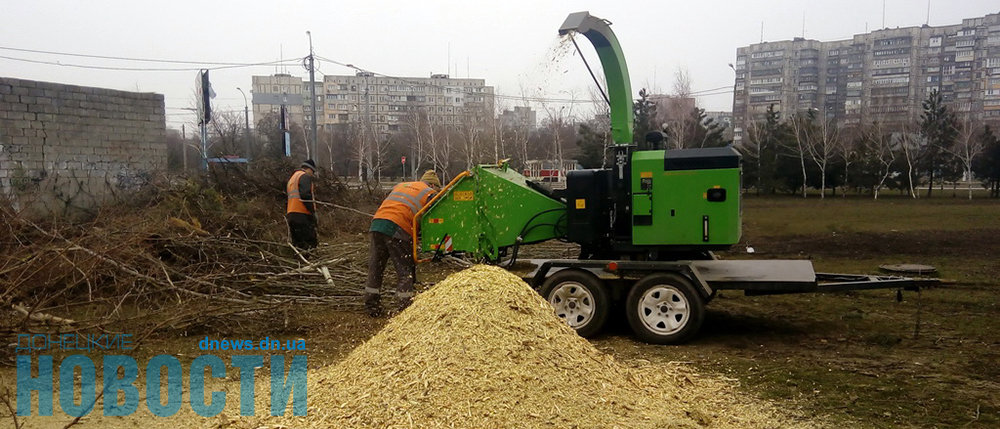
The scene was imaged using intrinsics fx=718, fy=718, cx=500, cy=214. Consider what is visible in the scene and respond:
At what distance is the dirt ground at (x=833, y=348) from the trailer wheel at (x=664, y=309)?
0.16 m

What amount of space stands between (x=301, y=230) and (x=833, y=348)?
722 cm

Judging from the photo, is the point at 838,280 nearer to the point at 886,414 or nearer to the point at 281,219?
the point at 886,414

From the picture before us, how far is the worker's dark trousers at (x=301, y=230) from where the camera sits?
1051 centimetres

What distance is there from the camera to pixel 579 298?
7488 mm

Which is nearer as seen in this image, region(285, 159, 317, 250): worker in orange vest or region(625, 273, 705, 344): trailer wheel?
region(625, 273, 705, 344): trailer wheel

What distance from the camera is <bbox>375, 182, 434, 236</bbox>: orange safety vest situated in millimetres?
8039

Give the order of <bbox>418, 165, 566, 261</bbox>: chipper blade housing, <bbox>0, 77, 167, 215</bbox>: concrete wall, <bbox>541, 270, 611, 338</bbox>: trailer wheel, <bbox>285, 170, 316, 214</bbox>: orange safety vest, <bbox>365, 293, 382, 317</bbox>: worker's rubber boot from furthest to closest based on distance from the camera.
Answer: <bbox>0, 77, 167, 215</bbox>: concrete wall
<bbox>285, 170, 316, 214</bbox>: orange safety vest
<bbox>365, 293, 382, 317</bbox>: worker's rubber boot
<bbox>418, 165, 566, 261</bbox>: chipper blade housing
<bbox>541, 270, 611, 338</bbox>: trailer wheel

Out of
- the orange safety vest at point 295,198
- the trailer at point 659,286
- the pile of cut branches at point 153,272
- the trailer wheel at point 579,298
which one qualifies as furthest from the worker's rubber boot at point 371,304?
the orange safety vest at point 295,198

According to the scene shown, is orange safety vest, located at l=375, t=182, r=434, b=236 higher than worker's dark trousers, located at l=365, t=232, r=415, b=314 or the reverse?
higher

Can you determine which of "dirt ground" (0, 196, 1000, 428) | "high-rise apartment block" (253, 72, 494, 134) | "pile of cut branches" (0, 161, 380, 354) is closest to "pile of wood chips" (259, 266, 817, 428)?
"dirt ground" (0, 196, 1000, 428)

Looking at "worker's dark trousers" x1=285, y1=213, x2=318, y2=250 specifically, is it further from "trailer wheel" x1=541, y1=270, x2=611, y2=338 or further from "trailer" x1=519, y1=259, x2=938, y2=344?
"trailer wheel" x1=541, y1=270, x2=611, y2=338

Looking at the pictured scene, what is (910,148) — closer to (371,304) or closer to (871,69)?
(371,304)

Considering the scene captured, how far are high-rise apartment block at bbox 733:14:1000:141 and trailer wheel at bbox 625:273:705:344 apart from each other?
2634 inches

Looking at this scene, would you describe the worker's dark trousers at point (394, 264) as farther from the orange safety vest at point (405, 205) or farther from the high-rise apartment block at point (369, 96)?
the high-rise apartment block at point (369, 96)
